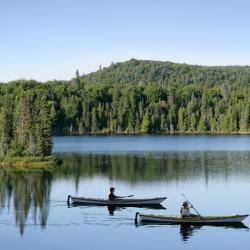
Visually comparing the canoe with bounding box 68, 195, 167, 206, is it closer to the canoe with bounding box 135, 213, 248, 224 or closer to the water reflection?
the water reflection

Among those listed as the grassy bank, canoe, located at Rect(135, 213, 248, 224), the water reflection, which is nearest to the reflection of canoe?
the water reflection

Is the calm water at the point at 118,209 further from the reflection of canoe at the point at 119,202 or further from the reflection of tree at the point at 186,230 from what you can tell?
the reflection of canoe at the point at 119,202

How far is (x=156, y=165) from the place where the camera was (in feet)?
364

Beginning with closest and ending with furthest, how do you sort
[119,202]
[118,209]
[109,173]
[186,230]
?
[186,230] → [118,209] → [119,202] → [109,173]

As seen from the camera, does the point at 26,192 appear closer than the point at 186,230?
No

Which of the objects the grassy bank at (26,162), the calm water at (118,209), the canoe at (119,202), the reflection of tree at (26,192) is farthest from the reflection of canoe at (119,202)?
the grassy bank at (26,162)

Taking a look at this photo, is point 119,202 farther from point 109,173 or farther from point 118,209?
point 109,173

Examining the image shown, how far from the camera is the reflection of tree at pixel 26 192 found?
61984 mm

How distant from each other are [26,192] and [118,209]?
15.9 meters

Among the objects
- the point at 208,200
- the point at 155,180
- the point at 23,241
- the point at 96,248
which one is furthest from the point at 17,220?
the point at 155,180

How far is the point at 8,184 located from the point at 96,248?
122 ft

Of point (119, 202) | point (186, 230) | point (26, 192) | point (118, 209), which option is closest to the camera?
point (186, 230)

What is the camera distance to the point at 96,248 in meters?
49.4

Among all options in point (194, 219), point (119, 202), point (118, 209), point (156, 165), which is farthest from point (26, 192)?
point (156, 165)
